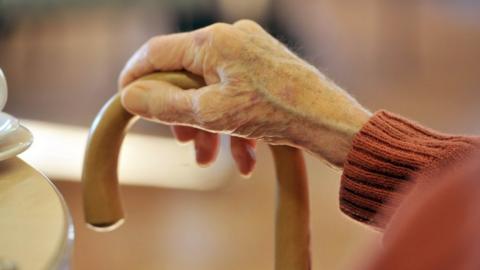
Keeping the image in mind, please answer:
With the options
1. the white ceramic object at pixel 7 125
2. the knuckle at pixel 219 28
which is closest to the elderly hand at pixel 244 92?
the knuckle at pixel 219 28

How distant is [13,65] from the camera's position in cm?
293

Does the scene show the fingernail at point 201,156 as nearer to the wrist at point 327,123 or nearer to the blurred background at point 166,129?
the wrist at point 327,123

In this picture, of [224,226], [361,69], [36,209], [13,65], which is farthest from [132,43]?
[36,209]

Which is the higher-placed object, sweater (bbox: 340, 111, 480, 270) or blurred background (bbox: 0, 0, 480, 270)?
sweater (bbox: 340, 111, 480, 270)

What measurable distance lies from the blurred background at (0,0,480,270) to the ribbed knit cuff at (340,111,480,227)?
0.41 metres

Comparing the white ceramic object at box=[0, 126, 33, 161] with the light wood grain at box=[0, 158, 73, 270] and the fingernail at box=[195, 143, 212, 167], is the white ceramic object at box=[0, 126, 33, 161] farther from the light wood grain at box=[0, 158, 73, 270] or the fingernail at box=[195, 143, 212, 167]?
the fingernail at box=[195, 143, 212, 167]

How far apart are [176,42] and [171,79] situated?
0.04 metres

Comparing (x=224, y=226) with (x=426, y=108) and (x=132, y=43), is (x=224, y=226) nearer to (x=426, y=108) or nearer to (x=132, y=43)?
(x=426, y=108)

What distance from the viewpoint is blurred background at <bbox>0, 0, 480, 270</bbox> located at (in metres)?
1.69

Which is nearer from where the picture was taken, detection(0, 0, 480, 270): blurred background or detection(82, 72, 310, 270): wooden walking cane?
detection(82, 72, 310, 270): wooden walking cane

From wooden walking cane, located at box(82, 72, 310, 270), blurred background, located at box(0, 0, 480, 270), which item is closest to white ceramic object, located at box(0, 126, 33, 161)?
wooden walking cane, located at box(82, 72, 310, 270)

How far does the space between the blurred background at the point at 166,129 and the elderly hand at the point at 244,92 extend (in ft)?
1.31

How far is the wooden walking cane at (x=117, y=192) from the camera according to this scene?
0.60 metres

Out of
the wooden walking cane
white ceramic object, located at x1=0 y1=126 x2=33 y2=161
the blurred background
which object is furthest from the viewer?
the blurred background
